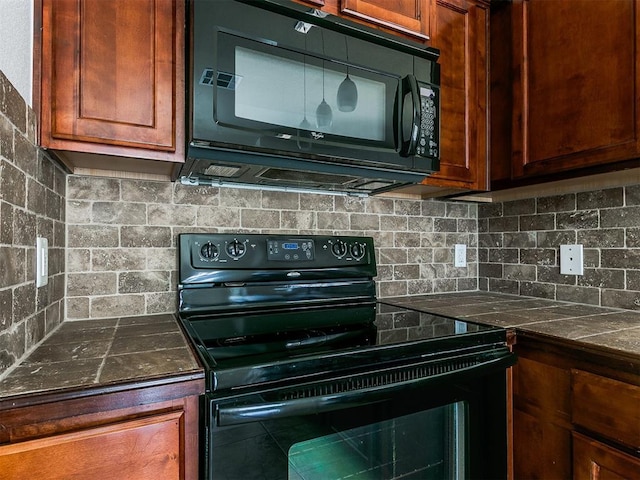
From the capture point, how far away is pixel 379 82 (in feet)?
4.18

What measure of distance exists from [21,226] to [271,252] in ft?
2.64

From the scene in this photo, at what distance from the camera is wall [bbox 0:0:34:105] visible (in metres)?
0.82

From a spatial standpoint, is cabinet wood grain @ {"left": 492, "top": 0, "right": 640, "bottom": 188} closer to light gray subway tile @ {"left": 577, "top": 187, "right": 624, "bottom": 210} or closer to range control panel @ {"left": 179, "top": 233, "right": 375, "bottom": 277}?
light gray subway tile @ {"left": 577, "top": 187, "right": 624, "bottom": 210}

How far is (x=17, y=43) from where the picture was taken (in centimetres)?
88

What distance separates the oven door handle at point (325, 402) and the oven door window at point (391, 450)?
0.07 metres

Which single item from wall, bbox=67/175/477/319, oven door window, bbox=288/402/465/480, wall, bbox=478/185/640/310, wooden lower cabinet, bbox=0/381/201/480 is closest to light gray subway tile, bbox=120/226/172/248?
wall, bbox=67/175/477/319

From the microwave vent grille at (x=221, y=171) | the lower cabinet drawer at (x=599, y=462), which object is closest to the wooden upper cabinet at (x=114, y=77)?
the microwave vent grille at (x=221, y=171)

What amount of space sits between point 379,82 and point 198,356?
100 cm

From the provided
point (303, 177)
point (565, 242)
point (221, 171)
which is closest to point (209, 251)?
point (221, 171)

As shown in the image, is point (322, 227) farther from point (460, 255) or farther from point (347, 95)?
point (460, 255)

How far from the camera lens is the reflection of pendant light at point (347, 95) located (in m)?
1.22

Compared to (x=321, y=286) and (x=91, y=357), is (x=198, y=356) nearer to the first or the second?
(x=91, y=357)

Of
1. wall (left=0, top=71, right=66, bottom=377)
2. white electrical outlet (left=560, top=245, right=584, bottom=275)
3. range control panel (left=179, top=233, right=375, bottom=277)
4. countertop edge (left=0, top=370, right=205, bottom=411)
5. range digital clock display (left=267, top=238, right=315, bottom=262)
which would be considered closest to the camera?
countertop edge (left=0, top=370, right=205, bottom=411)

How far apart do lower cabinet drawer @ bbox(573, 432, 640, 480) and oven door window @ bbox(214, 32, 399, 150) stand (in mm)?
1020
